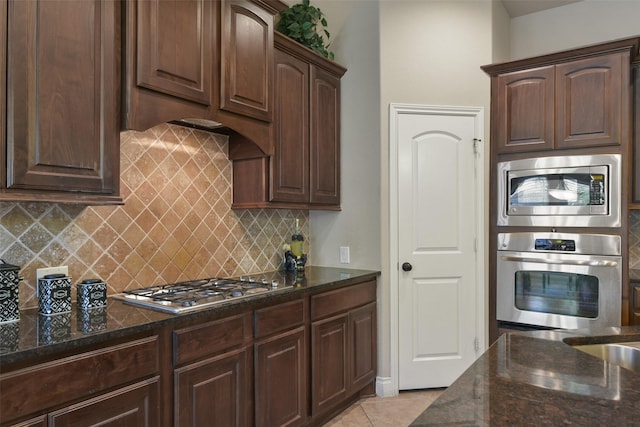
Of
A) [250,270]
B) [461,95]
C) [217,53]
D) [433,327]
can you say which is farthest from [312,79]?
[433,327]

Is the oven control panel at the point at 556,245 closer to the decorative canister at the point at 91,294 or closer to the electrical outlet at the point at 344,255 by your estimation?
the electrical outlet at the point at 344,255

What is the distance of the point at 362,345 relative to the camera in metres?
3.06

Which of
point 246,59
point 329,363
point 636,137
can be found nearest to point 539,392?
point 329,363

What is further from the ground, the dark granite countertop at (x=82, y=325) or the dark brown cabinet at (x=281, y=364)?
the dark granite countertop at (x=82, y=325)

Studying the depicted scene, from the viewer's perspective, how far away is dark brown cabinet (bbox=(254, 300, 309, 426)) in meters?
2.16

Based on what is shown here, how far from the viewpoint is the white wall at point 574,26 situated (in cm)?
335

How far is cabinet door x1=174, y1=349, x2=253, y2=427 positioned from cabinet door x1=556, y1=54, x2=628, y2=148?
2.68m

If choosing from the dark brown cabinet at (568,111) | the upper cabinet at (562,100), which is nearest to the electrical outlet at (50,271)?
the dark brown cabinet at (568,111)

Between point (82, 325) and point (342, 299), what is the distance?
164 cm

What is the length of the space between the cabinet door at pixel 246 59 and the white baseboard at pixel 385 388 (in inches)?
82.6

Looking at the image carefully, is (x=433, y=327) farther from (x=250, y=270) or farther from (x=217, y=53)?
(x=217, y=53)

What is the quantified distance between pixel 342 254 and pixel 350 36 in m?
1.77

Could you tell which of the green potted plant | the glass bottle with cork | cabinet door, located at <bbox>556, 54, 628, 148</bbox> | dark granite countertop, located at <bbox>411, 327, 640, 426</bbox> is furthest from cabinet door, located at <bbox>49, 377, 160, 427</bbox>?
cabinet door, located at <bbox>556, 54, 628, 148</bbox>

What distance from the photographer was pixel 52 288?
1734 millimetres
